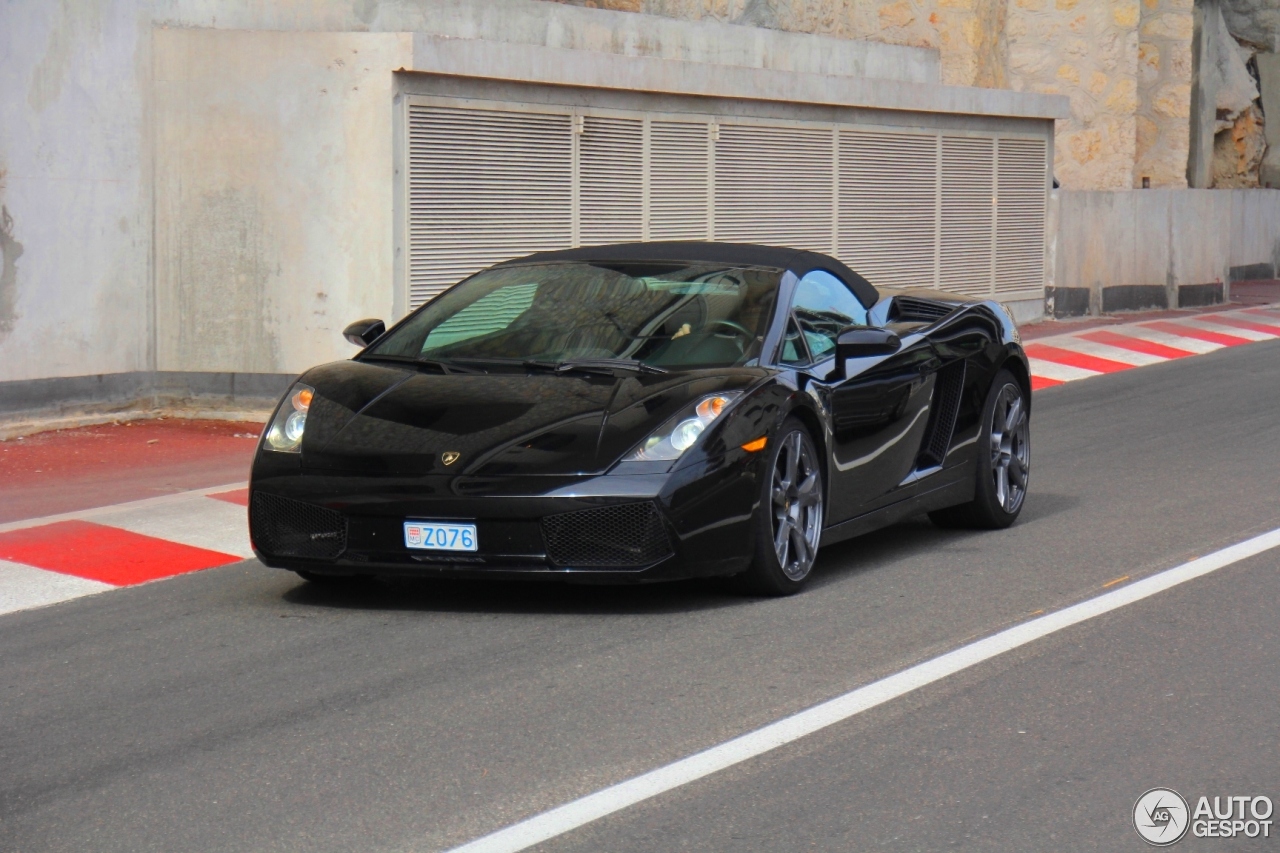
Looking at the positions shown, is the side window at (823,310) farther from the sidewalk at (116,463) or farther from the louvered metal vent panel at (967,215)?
the louvered metal vent panel at (967,215)

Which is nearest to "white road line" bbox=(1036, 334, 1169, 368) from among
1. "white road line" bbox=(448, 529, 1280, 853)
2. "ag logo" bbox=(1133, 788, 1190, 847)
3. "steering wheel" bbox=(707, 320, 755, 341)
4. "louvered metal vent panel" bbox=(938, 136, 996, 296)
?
"louvered metal vent panel" bbox=(938, 136, 996, 296)

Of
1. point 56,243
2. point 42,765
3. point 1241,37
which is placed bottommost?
point 42,765

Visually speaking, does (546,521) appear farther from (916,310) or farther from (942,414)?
(916,310)

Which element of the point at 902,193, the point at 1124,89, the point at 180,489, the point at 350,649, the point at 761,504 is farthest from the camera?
the point at 1124,89

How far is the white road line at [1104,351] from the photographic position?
18.5 meters

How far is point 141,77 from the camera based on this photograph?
43.3 feet

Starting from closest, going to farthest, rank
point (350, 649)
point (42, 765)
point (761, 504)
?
point (42, 765) < point (350, 649) < point (761, 504)

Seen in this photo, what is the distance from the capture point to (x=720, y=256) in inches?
320

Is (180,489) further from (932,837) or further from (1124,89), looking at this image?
(1124,89)

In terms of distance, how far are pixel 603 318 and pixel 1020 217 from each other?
603 inches

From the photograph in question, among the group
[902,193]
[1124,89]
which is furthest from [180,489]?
[1124,89]

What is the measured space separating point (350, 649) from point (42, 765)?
1450mm

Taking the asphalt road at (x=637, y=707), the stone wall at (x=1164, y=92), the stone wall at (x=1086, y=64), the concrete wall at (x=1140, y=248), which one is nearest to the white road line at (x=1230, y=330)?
the concrete wall at (x=1140, y=248)

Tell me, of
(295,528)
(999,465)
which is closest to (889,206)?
(999,465)
